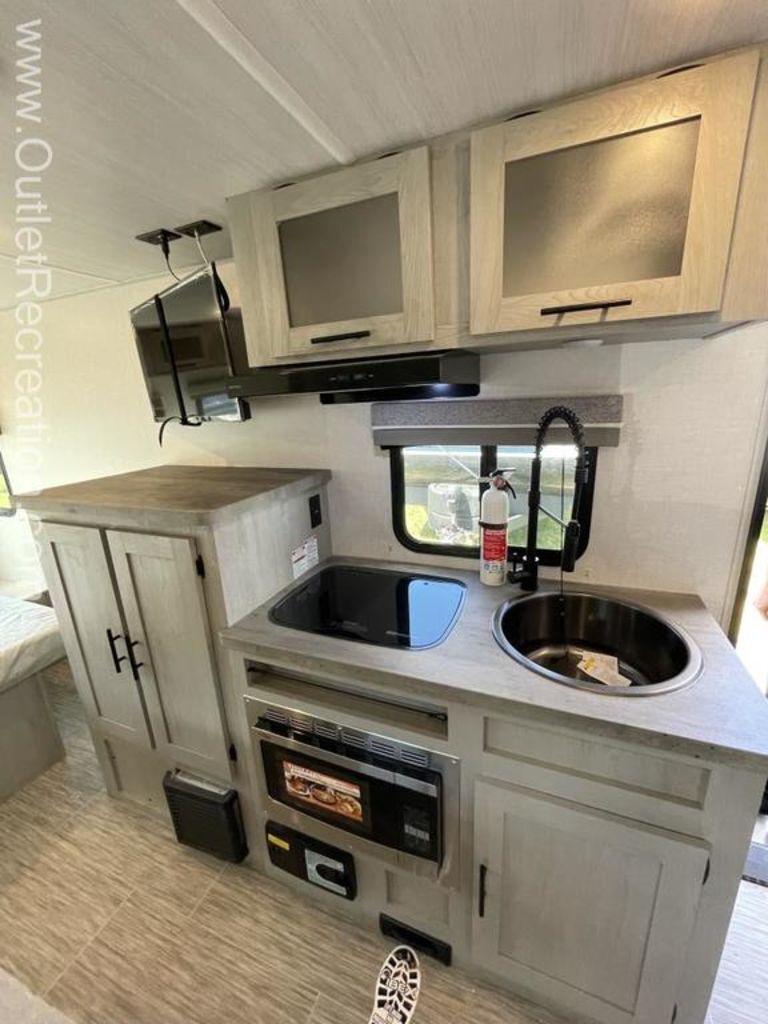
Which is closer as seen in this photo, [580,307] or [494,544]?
A: [580,307]

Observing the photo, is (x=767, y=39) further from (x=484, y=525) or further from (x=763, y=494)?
(x=484, y=525)

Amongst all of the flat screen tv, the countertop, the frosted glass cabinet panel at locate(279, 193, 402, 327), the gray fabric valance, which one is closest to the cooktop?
the countertop

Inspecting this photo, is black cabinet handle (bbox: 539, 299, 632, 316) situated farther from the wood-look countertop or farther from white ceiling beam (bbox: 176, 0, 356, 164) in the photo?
the wood-look countertop

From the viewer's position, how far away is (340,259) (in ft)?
3.82

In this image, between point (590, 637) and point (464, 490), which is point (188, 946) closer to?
point (590, 637)

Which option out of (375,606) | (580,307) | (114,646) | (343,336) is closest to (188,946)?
(114,646)

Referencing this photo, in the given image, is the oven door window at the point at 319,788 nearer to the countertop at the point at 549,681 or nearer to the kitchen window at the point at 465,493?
the countertop at the point at 549,681

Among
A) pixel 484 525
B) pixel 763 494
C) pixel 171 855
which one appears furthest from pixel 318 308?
pixel 171 855

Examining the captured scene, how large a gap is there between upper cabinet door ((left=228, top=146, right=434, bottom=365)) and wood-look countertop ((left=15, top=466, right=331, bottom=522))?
49 centimetres

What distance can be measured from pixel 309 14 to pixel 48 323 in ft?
7.74

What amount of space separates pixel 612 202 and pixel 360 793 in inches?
63.6

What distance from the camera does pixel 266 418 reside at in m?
1.88

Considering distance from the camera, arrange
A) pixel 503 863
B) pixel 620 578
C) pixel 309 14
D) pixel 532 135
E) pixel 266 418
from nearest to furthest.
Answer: pixel 309 14
pixel 532 135
pixel 503 863
pixel 620 578
pixel 266 418

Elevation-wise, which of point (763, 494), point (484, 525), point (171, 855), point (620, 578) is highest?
point (763, 494)
